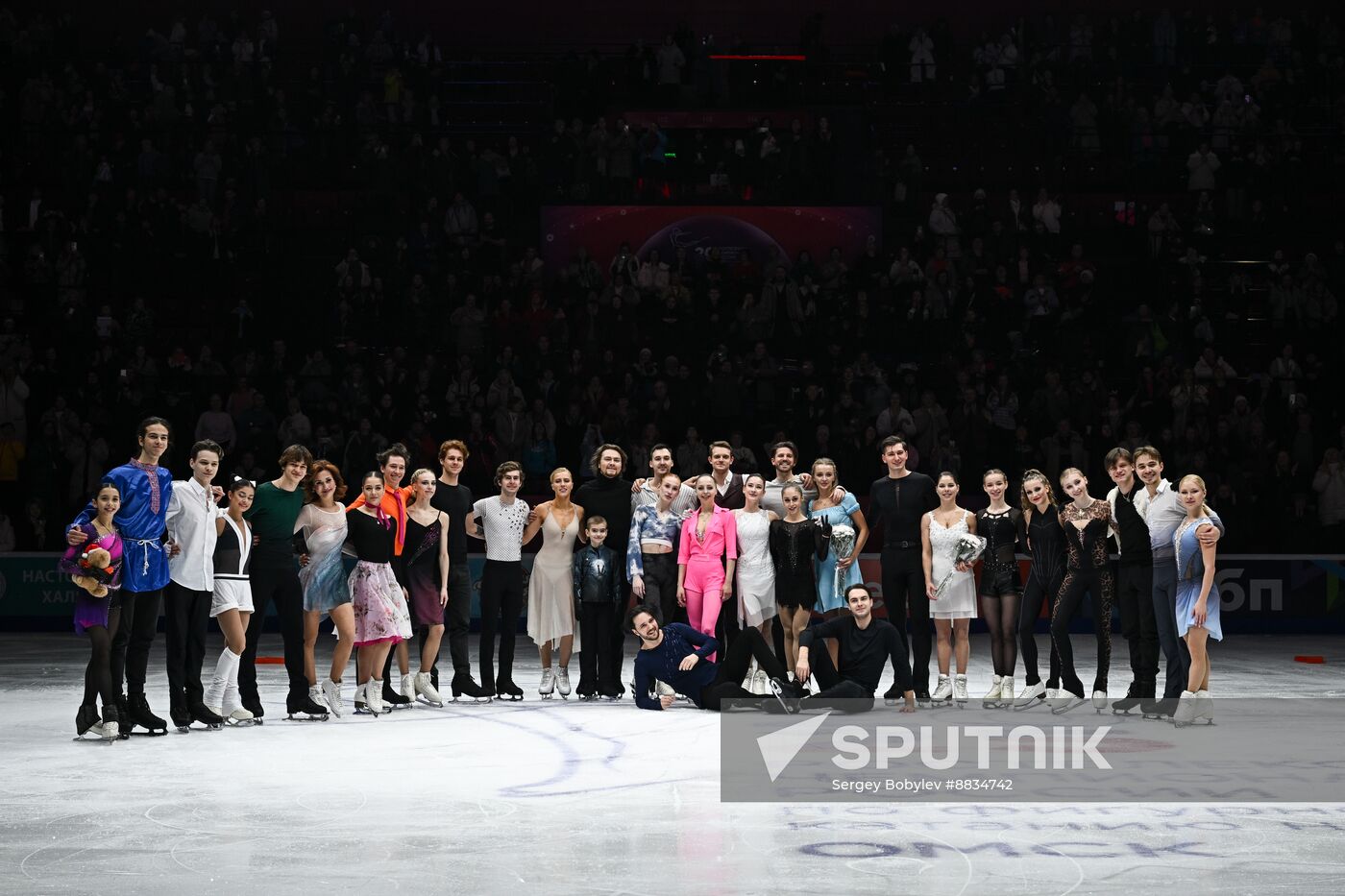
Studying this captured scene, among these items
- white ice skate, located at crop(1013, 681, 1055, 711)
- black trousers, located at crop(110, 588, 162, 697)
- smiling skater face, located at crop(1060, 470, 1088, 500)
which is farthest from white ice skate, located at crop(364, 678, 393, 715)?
smiling skater face, located at crop(1060, 470, 1088, 500)

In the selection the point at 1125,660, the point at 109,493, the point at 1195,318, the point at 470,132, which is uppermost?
the point at 470,132

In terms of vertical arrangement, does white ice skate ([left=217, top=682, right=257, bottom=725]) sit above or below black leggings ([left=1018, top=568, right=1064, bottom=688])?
below

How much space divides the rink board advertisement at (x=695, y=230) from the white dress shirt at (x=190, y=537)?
13.7 m

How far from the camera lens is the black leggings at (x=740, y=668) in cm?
1082

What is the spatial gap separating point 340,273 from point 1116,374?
10.9 metres

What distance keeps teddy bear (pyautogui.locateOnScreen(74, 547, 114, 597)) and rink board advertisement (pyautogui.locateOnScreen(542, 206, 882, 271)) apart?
47.7ft

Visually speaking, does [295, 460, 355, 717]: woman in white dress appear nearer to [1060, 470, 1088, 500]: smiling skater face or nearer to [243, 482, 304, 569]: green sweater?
[243, 482, 304, 569]: green sweater

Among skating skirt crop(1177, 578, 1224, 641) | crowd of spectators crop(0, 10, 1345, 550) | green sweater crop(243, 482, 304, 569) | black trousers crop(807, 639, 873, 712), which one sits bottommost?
black trousers crop(807, 639, 873, 712)

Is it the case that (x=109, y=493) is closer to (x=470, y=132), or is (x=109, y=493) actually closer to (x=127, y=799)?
(x=127, y=799)

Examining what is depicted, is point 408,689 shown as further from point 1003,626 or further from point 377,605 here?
point 1003,626

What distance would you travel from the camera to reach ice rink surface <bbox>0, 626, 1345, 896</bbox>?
19.6 ft

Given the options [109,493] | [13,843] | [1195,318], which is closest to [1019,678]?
[109,493]

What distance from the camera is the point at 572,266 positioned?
22094mm

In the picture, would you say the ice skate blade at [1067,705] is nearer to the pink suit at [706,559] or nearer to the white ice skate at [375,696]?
the pink suit at [706,559]
